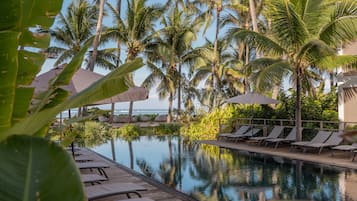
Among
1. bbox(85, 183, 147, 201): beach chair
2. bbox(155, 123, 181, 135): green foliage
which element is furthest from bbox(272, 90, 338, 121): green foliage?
bbox(85, 183, 147, 201): beach chair

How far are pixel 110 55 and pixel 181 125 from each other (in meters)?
7.19

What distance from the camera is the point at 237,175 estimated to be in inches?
336

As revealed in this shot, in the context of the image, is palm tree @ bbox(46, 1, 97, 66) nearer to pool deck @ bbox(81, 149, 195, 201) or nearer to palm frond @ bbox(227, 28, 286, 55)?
palm frond @ bbox(227, 28, 286, 55)

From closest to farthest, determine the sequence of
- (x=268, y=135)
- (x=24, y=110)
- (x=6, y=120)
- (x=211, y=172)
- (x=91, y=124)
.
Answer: (x=6, y=120) → (x=24, y=110) → (x=211, y=172) → (x=268, y=135) → (x=91, y=124)

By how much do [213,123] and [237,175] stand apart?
8371 mm

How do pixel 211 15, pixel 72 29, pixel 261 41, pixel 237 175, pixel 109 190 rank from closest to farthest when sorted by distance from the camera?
pixel 109 190 → pixel 237 175 → pixel 261 41 → pixel 72 29 → pixel 211 15

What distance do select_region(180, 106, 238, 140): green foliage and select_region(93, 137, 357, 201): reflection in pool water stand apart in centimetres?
357

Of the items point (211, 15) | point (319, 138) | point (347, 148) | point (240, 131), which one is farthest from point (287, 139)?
point (211, 15)

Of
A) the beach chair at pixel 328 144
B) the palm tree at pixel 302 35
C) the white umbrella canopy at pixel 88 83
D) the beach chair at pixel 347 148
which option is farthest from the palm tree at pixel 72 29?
the beach chair at pixel 347 148

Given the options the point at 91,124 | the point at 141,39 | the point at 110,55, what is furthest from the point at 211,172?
the point at 110,55

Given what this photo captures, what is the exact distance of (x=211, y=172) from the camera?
350 inches

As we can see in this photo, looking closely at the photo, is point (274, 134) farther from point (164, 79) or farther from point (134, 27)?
point (164, 79)

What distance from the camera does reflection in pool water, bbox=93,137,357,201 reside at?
676 centimetres

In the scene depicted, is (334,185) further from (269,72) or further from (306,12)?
(306,12)
